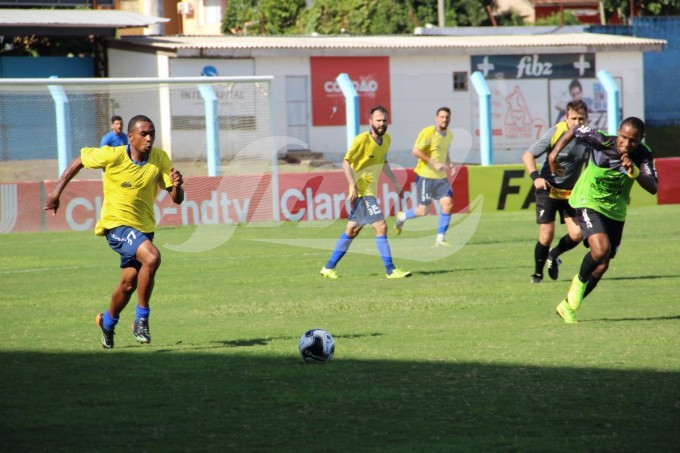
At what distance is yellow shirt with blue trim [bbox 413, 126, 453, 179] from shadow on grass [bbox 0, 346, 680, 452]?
9613mm

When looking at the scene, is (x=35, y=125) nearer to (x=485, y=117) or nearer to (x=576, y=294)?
(x=485, y=117)

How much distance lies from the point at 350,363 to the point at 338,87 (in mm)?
27620

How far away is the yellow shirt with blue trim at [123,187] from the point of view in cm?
927

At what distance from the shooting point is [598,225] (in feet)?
32.9

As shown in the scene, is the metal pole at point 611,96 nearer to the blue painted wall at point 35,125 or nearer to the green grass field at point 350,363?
the green grass field at point 350,363

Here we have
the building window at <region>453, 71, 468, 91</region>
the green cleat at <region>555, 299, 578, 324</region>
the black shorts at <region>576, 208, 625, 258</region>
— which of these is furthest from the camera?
the building window at <region>453, 71, 468, 91</region>

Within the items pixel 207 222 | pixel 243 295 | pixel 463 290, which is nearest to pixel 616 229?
pixel 463 290

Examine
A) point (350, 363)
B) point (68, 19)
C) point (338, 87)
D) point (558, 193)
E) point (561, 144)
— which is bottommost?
point (350, 363)

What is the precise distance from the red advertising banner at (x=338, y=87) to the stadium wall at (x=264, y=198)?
12243mm

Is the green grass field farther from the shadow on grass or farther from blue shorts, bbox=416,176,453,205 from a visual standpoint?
blue shorts, bbox=416,176,453,205

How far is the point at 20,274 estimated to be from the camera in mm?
14961

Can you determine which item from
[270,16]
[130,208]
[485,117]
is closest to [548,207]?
[130,208]

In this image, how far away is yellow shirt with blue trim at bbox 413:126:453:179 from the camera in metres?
17.9

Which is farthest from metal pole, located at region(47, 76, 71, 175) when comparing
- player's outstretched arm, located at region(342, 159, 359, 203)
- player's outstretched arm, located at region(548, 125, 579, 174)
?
player's outstretched arm, located at region(548, 125, 579, 174)
